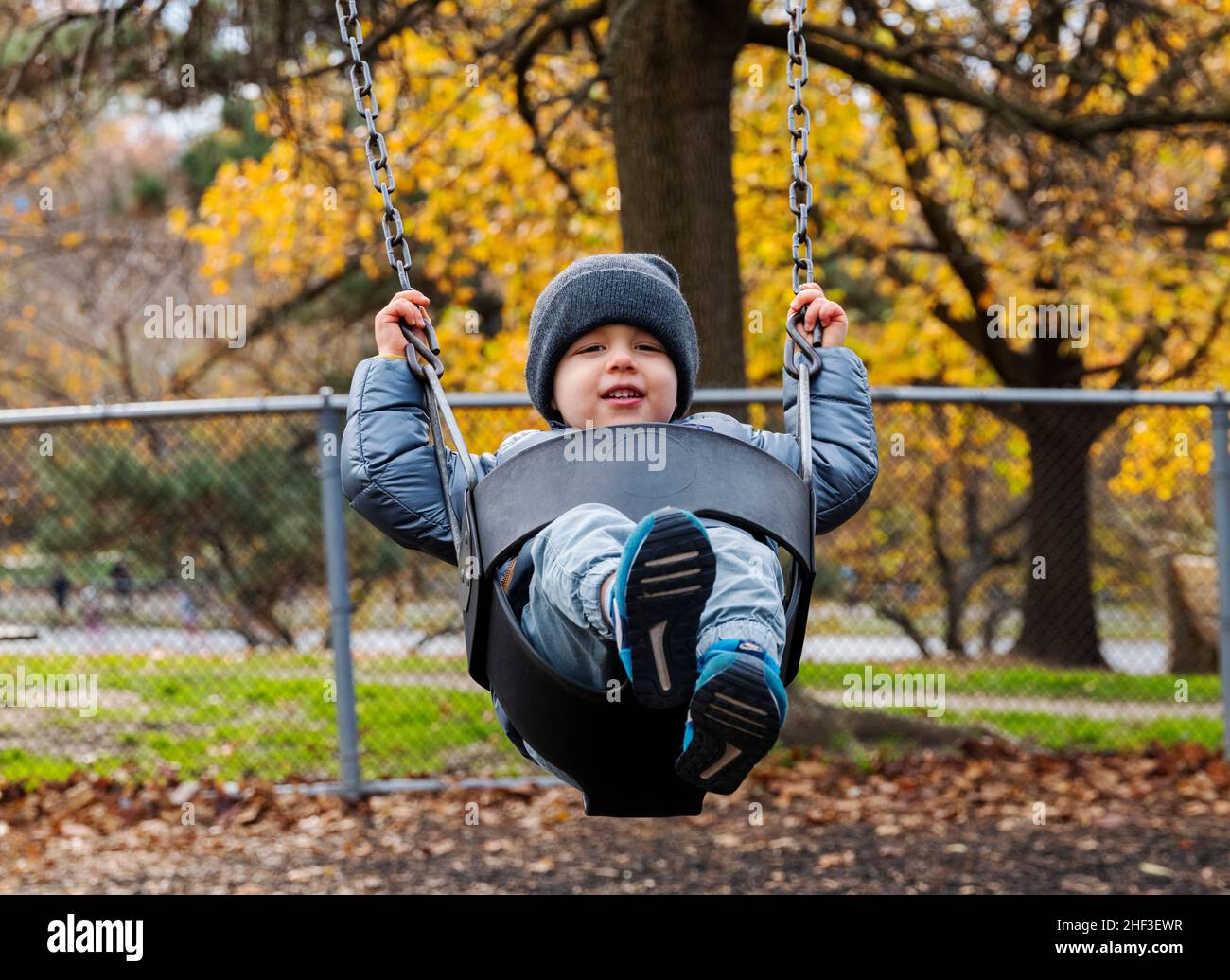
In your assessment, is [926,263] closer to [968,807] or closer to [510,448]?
[968,807]

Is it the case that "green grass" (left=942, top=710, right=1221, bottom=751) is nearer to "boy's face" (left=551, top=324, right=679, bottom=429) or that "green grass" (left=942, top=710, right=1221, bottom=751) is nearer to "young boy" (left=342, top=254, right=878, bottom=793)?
"young boy" (left=342, top=254, right=878, bottom=793)

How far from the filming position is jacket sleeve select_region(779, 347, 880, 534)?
2611 mm

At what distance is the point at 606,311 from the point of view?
8.27 ft

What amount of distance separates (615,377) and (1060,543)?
17.0ft

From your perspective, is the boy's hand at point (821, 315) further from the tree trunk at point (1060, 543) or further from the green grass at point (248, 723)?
the tree trunk at point (1060, 543)

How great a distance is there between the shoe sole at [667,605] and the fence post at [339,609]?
3636 millimetres

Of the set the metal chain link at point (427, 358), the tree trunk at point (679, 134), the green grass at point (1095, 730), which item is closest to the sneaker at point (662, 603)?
the metal chain link at point (427, 358)

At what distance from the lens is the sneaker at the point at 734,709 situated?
1898mm

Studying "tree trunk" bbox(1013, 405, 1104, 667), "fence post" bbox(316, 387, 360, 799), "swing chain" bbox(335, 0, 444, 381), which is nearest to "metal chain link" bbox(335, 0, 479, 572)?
"swing chain" bbox(335, 0, 444, 381)

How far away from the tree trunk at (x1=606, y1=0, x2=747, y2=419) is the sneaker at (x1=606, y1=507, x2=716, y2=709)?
3519 millimetres

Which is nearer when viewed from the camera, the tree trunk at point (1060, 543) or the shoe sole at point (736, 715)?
the shoe sole at point (736, 715)

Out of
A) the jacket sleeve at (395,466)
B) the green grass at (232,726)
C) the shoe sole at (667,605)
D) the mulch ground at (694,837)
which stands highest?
the jacket sleeve at (395,466)

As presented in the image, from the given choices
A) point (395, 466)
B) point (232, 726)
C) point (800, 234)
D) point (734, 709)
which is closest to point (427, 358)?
point (395, 466)

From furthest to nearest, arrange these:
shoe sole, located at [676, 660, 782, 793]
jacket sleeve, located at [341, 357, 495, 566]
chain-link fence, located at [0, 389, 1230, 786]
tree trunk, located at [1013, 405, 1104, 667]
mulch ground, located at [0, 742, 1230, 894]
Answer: tree trunk, located at [1013, 405, 1104, 667] < chain-link fence, located at [0, 389, 1230, 786] < mulch ground, located at [0, 742, 1230, 894] < jacket sleeve, located at [341, 357, 495, 566] < shoe sole, located at [676, 660, 782, 793]
